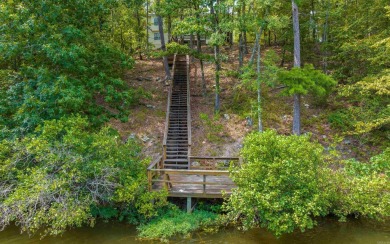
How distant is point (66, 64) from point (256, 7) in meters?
9.17

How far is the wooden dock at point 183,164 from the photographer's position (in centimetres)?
1010

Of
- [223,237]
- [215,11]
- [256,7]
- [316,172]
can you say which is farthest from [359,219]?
[215,11]

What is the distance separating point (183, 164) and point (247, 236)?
5.04m

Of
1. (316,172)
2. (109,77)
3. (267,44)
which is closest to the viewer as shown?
(316,172)

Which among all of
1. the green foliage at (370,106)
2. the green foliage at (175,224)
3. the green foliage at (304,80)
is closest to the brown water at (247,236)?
the green foliage at (175,224)

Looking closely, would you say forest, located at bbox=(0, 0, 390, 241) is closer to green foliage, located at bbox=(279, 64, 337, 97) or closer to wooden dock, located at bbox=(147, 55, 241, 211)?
green foliage, located at bbox=(279, 64, 337, 97)

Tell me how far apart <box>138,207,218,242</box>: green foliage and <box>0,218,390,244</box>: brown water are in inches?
10.7

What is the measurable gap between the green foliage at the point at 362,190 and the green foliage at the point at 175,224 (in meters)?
3.99

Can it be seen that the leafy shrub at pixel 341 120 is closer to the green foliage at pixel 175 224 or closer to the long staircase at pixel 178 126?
the long staircase at pixel 178 126

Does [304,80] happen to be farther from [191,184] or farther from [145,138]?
[145,138]

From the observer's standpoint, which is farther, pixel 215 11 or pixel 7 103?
pixel 215 11

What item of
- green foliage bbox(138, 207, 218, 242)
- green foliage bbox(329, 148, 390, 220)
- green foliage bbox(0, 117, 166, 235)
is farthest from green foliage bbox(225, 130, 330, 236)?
green foliage bbox(0, 117, 166, 235)

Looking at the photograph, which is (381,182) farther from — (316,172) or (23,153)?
(23,153)

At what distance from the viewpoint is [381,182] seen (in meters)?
8.16
